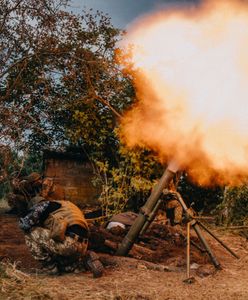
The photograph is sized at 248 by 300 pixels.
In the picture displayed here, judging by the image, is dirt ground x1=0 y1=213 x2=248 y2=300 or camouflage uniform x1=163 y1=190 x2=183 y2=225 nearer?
dirt ground x1=0 y1=213 x2=248 y2=300

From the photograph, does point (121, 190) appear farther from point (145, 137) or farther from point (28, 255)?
point (28, 255)

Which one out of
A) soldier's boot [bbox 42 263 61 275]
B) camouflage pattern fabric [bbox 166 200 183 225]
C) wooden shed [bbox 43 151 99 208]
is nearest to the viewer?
soldier's boot [bbox 42 263 61 275]

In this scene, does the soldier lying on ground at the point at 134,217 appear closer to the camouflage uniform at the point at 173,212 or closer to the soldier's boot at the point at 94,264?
the camouflage uniform at the point at 173,212

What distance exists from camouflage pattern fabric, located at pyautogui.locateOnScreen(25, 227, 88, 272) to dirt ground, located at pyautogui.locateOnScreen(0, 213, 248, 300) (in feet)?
0.71

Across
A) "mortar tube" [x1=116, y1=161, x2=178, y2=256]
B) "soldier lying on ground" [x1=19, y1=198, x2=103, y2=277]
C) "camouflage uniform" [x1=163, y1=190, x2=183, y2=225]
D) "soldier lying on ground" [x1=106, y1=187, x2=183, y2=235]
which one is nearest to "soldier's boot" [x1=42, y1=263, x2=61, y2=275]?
"soldier lying on ground" [x1=19, y1=198, x2=103, y2=277]

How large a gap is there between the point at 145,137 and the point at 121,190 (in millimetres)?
1708

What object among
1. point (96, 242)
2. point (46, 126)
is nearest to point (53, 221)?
point (96, 242)

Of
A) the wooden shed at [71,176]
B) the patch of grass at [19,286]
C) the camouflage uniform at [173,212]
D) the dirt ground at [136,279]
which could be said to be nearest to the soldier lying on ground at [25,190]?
the wooden shed at [71,176]

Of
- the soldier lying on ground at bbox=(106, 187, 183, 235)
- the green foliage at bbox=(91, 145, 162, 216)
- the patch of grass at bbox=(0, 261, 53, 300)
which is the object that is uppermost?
the green foliage at bbox=(91, 145, 162, 216)

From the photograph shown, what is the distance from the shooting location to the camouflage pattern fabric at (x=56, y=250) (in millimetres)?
6416

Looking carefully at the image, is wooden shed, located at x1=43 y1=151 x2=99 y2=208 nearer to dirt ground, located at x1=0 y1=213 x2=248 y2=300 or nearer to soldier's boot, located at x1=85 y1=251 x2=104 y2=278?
dirt ground, located at x1=0 y1=213 x2=248 y2=300

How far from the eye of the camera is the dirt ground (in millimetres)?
5477

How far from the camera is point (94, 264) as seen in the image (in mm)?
6547

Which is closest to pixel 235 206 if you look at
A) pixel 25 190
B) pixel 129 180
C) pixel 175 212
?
pixel 175 212
